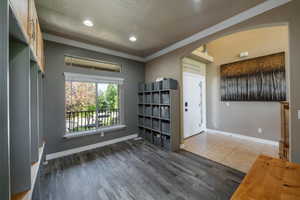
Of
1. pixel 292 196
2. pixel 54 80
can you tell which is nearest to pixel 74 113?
pixel 54 80

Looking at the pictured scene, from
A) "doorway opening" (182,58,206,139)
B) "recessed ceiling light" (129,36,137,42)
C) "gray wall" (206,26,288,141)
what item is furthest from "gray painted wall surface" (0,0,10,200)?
"gray wall" (206,26,288,141)

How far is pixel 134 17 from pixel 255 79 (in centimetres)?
373

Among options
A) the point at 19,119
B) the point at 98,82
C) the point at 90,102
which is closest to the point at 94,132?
the point at 90,102

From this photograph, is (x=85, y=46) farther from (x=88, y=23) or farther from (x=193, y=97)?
(x=193, y=97)

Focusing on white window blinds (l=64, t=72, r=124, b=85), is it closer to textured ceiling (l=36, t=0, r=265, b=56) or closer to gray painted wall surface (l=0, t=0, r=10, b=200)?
textured ceiling (l=36, t=0, r=265, b=56)

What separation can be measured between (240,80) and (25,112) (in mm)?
4869

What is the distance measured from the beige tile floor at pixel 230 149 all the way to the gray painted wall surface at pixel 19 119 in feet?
9.86

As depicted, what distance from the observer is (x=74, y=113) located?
3061mm

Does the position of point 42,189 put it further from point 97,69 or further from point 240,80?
point 240,80

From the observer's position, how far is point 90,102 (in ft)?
10.7

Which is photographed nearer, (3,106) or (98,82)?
(3,106)

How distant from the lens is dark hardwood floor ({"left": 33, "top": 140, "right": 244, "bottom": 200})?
1.64 metres

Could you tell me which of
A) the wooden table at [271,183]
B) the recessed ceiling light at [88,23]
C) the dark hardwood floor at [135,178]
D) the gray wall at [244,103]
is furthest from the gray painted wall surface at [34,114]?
the gray wall at [244,103]

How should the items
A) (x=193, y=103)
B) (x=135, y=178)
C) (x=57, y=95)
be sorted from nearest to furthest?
(x=135, y=178) → (x=57, y=95) → (x=193, y=103)
